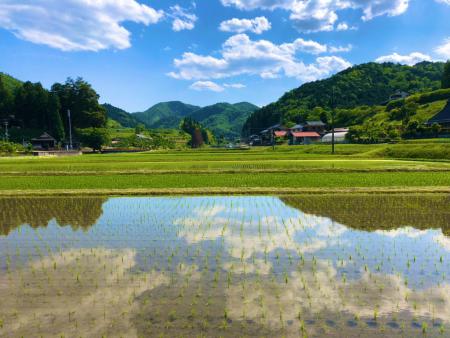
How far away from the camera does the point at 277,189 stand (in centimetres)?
1934

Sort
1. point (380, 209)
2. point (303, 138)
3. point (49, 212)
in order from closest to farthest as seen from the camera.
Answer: point (380, 209) < point (49, 212) < point (303, 138)

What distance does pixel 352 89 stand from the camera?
16362 centimetres

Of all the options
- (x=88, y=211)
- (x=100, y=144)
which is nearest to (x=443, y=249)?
(x=88, y=211)

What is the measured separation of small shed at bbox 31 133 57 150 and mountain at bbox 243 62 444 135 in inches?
4043

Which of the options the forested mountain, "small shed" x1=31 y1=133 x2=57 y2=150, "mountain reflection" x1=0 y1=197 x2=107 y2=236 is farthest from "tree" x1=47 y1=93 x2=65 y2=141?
"mountain reflection" x1=0 y1=197 x2=107 y2=236

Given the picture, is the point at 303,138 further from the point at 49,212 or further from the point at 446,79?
the point at 49,212

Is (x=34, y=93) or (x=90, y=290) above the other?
(x=34, y=93)

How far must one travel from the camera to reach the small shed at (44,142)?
88.6m

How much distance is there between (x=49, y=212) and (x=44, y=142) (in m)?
88.8

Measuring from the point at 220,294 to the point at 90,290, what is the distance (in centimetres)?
281

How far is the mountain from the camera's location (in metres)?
154

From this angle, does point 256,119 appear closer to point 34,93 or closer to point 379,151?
point 34,93

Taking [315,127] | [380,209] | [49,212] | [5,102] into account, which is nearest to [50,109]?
[5,102]

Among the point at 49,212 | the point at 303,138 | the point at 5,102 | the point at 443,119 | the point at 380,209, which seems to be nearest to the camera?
the point at 380,209
